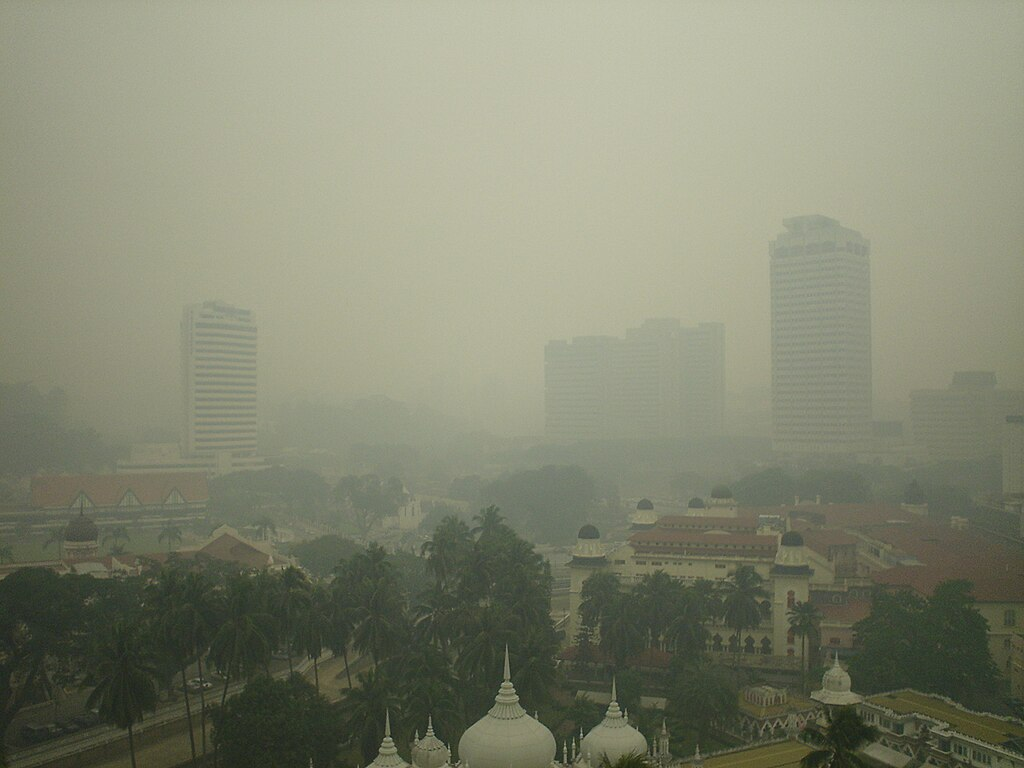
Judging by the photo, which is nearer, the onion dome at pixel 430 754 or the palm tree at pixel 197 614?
the onion dome at pixel 430 754

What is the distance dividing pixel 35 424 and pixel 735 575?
5966 centimetres

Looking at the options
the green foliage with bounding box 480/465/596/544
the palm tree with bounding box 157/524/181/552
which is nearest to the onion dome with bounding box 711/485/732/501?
the green foliage with bounding box 480/465/596/544

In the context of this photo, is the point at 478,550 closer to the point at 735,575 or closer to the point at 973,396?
the point at 735,575

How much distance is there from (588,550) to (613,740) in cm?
2178

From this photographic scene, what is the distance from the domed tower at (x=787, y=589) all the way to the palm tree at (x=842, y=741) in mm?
20128

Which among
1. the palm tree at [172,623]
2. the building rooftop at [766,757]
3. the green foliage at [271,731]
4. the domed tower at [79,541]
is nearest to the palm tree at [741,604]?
the building rooftop at [766,757]

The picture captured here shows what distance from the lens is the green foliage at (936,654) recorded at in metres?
26.0

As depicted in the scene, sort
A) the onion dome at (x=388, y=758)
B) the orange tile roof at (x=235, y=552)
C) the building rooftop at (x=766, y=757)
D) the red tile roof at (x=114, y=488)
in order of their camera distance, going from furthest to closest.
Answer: the red tile roof at (x=114, y=488), the orange tile roof at (x=235, y=552), the building rooftop at (x=766, y=757), the onion dome at (x=388, y=758)

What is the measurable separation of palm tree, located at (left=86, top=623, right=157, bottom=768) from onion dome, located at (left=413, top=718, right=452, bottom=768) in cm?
700

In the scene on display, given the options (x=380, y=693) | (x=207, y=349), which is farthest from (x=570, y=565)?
(x=207, y=349)

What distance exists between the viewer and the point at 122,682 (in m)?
19.6

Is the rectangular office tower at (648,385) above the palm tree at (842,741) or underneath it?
above

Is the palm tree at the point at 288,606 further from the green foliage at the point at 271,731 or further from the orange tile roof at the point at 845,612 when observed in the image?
the orange tile roof at the point at 845,612

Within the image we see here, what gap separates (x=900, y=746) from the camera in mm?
19969
